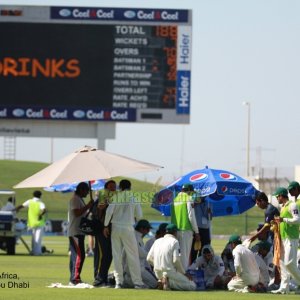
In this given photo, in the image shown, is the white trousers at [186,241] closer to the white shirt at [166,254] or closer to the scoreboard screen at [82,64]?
the white shirt at [166,254]

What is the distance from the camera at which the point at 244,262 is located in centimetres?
1916

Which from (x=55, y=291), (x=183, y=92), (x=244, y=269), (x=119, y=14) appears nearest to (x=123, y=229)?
(x=55, y=291)

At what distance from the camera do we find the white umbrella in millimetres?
19406

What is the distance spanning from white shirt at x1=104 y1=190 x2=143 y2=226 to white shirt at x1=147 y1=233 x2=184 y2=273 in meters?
0.58

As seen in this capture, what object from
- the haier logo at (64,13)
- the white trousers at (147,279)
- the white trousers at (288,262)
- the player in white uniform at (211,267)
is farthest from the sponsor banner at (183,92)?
the white trousers at (288,262)

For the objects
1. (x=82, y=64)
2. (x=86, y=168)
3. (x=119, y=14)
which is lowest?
(x=86, y=168)

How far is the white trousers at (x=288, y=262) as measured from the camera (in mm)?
18984

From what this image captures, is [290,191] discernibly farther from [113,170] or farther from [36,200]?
[36,200]

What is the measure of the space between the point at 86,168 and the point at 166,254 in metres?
1.88

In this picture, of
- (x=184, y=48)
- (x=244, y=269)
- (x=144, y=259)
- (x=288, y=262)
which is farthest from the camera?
(x=184, y=48)

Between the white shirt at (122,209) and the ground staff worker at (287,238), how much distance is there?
2242 millimetres

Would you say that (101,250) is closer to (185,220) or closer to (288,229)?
(185,220)

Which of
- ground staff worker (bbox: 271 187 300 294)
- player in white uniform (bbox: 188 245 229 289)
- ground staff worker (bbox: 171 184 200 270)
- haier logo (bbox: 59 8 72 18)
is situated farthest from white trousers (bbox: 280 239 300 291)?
haier logo (bbox: 59 8 72 18)

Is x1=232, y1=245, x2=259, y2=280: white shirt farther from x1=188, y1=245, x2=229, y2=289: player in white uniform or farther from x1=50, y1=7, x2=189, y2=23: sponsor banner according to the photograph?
x1=50, y1=7, x2=189, y2=23: sponsor banner
